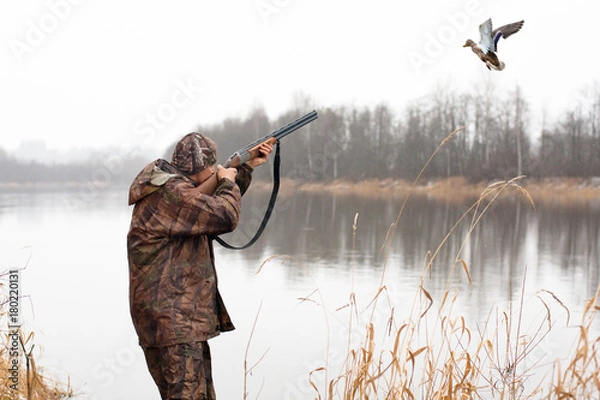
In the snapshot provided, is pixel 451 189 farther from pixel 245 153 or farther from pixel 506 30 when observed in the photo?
pixel 506 30

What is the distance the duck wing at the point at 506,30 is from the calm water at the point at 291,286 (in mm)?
786

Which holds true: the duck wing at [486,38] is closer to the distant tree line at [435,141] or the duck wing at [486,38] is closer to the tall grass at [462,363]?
the tall grass at [462,363]

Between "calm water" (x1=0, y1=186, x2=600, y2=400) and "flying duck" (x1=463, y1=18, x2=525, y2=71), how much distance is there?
28.7 inches

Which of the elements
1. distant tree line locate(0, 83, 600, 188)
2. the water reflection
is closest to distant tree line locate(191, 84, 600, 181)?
distant tree line locate(0, 83, 600, 188)

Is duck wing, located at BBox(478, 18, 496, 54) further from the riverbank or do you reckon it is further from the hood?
the riverbank

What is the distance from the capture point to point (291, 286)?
8.87 m

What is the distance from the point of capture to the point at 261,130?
50.4 metres

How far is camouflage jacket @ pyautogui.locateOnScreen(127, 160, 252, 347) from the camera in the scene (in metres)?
2.52

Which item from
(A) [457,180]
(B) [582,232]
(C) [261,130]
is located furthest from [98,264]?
(C) [261,130]

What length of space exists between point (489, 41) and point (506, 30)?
0.12 m

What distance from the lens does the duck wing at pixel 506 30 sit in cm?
233

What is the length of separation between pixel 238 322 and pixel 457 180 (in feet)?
107

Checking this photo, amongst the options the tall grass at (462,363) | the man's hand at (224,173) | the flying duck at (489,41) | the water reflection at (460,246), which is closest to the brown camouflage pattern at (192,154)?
the man's hand at (224,173)

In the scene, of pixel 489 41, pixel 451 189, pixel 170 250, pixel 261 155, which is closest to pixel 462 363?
pixel 261 155
